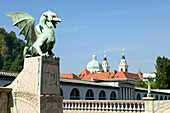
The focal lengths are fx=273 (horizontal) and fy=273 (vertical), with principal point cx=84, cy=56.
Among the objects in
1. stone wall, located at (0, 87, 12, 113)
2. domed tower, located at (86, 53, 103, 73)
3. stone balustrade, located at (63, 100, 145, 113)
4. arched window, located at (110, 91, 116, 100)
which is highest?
domed tower, located at (86, 53, 103, 73)

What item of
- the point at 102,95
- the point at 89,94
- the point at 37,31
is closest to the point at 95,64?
the point at 102,95

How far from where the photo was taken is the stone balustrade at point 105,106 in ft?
52.1

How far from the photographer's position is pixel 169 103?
590 inches

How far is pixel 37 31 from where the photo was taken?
956 centimetres

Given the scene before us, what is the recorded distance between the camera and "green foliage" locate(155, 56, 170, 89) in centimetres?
6888

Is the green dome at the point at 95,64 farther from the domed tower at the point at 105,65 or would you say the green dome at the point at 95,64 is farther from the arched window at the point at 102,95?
the arched window at the point at 102,95

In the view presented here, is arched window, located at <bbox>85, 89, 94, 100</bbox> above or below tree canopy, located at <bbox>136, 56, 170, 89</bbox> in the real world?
below

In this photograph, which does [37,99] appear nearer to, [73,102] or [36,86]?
[36,86]

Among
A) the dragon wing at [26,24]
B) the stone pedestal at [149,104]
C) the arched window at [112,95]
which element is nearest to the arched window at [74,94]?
the arched window at [112,95]

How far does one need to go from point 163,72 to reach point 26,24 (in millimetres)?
63099

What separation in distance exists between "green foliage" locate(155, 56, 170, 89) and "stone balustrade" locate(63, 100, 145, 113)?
54135 mm

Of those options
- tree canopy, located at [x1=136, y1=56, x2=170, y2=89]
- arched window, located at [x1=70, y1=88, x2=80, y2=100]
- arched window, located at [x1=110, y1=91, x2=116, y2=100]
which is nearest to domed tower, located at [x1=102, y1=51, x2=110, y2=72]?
tree canopy, located at [x1=136, y1=56, x2=170, y2=89]

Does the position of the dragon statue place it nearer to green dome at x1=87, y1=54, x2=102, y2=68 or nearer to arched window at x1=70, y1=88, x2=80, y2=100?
arched window at x1=70, y1=88, x2=80, y2=100

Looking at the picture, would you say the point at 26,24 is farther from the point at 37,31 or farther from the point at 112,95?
the point at 112,95
